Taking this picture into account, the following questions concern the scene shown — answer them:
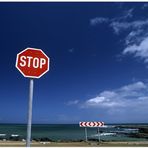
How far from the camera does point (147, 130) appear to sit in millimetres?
87875

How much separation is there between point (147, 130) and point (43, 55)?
285 feet

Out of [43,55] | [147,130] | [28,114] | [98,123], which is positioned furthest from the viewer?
[147,130]

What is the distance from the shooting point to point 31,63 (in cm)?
491

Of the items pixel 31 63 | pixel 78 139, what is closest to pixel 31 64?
pixel 31 63

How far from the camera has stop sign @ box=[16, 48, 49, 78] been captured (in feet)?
16.0

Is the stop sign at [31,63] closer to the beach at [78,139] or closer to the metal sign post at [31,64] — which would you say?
the metal sign post at [31,64]

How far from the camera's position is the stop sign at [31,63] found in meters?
4.88

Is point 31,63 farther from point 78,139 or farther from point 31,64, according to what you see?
point 78,139

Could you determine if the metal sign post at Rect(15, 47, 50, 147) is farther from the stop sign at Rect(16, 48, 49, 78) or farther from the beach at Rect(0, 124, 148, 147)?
the beach at Rect(0, 124, 148, 147)

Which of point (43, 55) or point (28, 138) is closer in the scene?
point (28, 138)

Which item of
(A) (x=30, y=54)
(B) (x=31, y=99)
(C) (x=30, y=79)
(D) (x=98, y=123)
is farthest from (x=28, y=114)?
(D) (x=98, y=123)

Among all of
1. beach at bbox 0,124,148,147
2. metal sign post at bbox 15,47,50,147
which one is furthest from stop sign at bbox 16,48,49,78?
beach at bbox 0,124,148,147

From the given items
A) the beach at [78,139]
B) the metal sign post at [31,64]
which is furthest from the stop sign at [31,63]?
the beach at [78,139]

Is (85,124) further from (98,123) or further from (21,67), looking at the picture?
(21,67)
